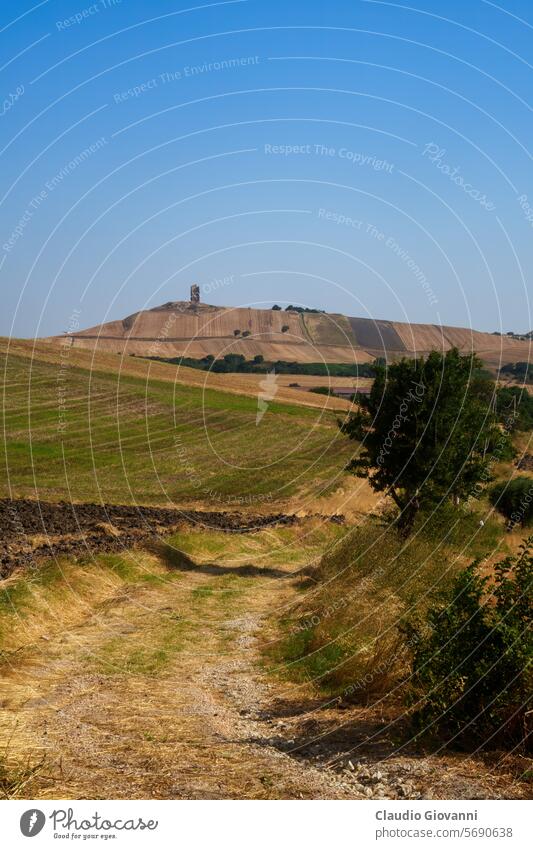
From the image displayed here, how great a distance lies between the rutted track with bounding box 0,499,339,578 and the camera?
2564cm

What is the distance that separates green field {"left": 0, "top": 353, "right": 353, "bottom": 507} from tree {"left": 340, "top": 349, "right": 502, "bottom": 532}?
1656cm

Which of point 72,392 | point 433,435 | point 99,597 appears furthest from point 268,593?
point 72,392

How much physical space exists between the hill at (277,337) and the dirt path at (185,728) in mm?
80750

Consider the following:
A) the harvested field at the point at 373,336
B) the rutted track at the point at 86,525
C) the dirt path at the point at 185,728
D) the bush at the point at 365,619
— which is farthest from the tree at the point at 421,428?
the harvested field at the point at 373,336

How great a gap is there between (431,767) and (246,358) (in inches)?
4820

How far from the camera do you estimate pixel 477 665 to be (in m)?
9.94

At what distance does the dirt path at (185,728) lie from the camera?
8523mm

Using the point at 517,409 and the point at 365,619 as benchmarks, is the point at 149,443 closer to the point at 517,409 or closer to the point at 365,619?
the point at 517,409

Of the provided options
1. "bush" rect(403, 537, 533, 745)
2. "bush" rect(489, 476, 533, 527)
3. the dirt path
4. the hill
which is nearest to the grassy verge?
the dirt path

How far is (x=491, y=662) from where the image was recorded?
10.0 m

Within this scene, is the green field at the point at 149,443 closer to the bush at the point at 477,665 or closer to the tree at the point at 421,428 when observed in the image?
the tree at the point at 421,428

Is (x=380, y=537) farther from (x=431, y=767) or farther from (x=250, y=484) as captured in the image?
(x=250, y=484)

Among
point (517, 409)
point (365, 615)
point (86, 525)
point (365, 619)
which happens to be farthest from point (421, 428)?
point (517, 409)

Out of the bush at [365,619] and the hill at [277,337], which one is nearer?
the bush at [365,619]
